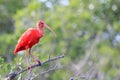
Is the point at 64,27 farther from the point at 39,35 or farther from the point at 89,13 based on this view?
the point at 39,35

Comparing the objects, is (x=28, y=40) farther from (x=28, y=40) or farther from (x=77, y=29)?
(x=77, y=29)

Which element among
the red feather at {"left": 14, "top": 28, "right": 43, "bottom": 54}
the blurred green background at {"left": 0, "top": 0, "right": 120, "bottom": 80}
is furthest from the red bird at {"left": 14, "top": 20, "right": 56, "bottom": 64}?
the blurred green background at {"left": 0, "top": 0, "right": 120, "bottom": 80}

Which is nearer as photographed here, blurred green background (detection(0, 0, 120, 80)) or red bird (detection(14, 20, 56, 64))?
red bird (detection(14, 20, 56, 64))

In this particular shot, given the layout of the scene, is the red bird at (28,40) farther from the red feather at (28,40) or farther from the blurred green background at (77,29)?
the blurred green background at (77,29)

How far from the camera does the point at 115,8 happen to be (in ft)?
98.5

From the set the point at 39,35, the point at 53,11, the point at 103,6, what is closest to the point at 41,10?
the point at 53,11

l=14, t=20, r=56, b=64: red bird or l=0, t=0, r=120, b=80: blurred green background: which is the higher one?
l=0, t=0, r=120, b=80: blurred green background

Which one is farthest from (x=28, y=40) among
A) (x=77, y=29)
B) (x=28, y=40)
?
(x=77, y=29)

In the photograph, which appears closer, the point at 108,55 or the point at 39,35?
the point at 39,35

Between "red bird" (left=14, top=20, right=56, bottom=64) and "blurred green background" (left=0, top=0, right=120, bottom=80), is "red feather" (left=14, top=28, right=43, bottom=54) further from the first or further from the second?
"blurred green background" (left=0, top=0, right=120, bottom=80)

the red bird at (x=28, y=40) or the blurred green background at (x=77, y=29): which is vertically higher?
the blurred green background at (x=77, y=29)

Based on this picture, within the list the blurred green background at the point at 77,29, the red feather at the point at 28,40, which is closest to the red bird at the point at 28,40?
the red feather at the point at 28,40

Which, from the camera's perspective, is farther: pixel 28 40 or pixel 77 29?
pixel 77 29

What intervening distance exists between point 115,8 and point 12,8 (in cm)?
633
